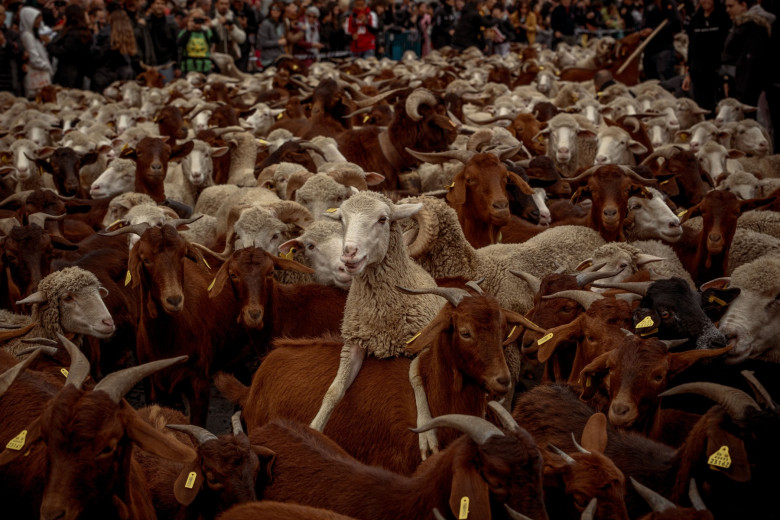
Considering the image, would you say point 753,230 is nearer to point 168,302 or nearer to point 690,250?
point 690,250

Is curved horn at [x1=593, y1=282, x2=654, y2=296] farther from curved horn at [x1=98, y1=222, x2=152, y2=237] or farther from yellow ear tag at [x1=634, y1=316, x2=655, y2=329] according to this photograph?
curved horn at [x1=98, y1=222, x2=152, y2=237]

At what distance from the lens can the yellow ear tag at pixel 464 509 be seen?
342 centimetres

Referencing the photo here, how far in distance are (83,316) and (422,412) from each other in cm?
284

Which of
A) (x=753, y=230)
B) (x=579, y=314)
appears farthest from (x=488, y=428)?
(x=753, y=230)

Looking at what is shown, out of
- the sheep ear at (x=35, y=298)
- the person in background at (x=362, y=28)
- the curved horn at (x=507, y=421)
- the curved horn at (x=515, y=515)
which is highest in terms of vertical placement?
the curved horn at (x=507, y=421)

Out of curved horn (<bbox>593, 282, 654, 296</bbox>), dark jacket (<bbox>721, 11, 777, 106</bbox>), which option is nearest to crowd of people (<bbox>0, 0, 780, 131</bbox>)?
dark jacket (<bbox>721, 11, 777, 106</bbox>)

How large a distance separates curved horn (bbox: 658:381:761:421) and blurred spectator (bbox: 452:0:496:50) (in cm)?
2491

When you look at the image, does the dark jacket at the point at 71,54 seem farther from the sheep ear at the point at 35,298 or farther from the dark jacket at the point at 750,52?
the sheep ear at the point at 35,298

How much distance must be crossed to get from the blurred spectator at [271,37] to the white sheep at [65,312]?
19.2 meters

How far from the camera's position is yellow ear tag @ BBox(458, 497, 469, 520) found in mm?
3424

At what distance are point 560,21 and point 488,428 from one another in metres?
30.2

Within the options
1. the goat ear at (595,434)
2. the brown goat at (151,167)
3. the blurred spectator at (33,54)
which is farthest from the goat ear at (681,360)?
the blurred spectator at (33,54)

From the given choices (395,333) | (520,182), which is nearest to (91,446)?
(395,333)

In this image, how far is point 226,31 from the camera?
22.8m
